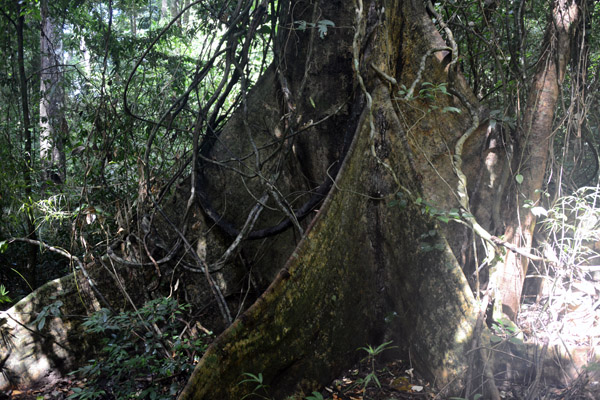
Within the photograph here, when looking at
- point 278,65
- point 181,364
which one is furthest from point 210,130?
point 181,364

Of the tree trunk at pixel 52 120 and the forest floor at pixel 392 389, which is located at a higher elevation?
the tree trunk at pixel 52 120

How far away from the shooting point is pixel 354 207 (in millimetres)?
2830

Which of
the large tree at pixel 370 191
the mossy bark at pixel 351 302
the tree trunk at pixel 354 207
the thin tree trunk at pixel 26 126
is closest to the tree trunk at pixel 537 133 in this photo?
the large tree at pixel 370 191

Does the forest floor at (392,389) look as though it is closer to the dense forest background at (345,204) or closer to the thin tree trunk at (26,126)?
the dense forest background at (345,204)

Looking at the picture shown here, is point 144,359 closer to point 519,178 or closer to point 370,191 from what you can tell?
point 370,191

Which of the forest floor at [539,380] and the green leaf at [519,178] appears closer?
the forest floor at [539,380]

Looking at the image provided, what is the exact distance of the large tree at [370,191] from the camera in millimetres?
2451

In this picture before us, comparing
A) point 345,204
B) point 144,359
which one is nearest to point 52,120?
point 144,359

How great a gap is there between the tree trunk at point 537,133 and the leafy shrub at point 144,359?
2.15 meters

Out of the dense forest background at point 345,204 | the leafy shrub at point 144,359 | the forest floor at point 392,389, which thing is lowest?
the forest floor at point 392,389

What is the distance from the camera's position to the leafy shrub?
2.58 metres

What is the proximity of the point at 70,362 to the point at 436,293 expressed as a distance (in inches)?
103

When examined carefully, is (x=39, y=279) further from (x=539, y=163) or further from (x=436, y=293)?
(x=539, y=163)

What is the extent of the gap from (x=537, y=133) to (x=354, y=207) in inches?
56.7
